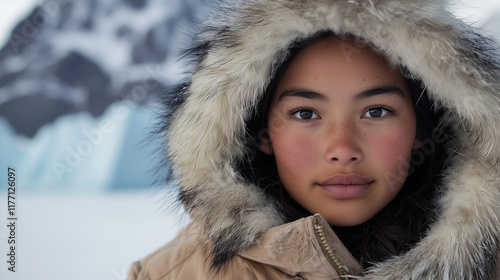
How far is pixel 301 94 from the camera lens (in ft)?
2.85

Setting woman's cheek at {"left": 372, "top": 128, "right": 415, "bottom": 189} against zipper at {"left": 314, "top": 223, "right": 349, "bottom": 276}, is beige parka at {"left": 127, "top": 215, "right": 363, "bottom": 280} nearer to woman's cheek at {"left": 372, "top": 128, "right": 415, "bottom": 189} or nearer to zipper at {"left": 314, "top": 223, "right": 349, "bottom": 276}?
zipper at {"left": 314, "top": 223, "right": 349, "bottom": 276}

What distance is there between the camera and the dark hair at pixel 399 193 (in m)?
0.91

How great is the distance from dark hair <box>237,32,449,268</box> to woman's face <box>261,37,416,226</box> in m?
0.04

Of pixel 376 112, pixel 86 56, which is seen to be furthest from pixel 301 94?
pixel 86 56

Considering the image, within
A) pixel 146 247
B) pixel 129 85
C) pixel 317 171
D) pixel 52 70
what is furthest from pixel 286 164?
pixel 52 70

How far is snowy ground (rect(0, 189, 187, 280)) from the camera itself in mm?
1600

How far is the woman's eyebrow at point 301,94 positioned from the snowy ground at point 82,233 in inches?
32.0

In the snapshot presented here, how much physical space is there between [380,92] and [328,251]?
1.00ft

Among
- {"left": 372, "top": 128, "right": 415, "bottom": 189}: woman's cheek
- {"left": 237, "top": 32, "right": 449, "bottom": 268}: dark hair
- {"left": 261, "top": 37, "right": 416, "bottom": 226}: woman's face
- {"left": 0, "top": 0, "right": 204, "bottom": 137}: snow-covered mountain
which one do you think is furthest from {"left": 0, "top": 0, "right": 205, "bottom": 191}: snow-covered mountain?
{"left": 372, "top": 128, "right": 415, "bottom": 189}: woman's cheek

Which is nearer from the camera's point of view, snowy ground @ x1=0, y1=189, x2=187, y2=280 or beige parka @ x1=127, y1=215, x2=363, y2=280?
beige parka @ x1=127, y1=215, x2=363, y2=280

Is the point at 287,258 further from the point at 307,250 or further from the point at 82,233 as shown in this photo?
the point at 82,233

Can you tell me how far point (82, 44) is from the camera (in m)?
1.93

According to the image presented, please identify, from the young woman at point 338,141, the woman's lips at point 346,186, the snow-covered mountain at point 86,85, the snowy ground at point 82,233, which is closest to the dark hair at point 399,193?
the young woman at point 338,141

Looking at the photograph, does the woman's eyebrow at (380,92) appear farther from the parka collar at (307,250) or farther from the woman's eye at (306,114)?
the parka collar at (307,250)
